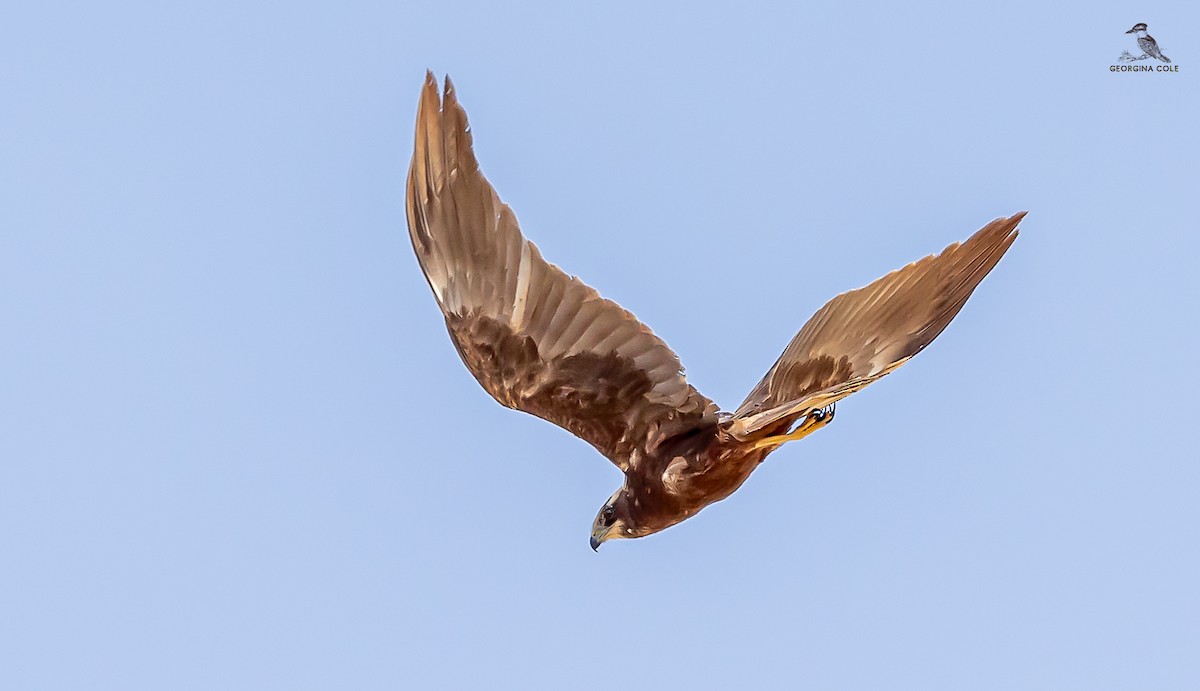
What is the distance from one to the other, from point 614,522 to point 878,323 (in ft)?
6.65

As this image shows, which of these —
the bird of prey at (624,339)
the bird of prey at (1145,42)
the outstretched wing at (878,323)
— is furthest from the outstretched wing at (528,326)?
the bird of prey at (1145,42)

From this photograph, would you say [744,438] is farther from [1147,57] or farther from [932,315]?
[1147,57]

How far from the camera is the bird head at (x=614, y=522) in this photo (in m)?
11.1

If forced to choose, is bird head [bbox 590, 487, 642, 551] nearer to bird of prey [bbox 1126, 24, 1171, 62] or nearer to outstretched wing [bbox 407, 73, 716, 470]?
outstretched wing [bbox 407, 73, 716, 470]

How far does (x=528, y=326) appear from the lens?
1078 cm

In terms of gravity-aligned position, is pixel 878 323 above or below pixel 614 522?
above

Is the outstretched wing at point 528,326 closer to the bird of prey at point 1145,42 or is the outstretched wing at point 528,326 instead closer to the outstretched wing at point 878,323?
the outstretched wing at point 878,323

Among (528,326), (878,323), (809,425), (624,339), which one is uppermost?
(528,326)

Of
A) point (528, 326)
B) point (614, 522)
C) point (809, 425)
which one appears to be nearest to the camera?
point (809, 425)

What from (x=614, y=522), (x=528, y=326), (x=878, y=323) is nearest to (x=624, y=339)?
(x=528, y=326)

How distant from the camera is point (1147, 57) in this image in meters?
12.5

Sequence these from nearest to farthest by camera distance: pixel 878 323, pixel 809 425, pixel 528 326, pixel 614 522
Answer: pixel 809 425 < pixel 878 323 < pixel 528 326 < pixel 614 522

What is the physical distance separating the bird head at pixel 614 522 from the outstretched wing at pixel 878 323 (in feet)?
3.24

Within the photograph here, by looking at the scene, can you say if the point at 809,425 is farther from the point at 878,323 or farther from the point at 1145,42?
the point at 1145,42
